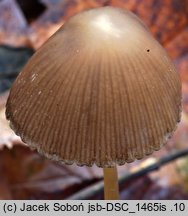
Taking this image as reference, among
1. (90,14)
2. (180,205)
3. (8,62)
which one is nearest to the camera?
(90,14)

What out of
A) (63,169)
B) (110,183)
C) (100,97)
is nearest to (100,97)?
(100,97)

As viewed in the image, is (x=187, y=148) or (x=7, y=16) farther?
(x=7, y=16)

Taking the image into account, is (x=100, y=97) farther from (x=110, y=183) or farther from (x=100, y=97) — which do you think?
(x=110, y=183)

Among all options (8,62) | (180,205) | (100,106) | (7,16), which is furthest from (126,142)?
(7,16)

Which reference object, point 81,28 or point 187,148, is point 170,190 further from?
point 81,28

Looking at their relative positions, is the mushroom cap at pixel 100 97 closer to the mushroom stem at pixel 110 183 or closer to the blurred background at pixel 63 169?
the mushroom stem at pixel 110 183

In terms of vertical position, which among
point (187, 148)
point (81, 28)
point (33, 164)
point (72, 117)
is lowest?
point (33, 164)

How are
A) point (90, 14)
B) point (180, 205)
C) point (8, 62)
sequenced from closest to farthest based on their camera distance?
point (90, 14)
point (180, 205)
point (8, 62)

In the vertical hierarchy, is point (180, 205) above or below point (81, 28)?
below
